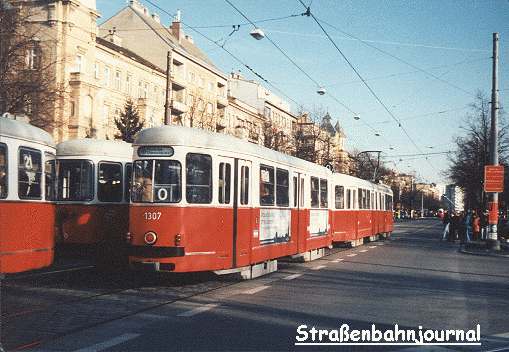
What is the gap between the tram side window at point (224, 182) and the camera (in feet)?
43.5

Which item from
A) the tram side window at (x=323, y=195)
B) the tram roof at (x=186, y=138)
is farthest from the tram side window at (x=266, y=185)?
the tram side window at (x=323, y=195)

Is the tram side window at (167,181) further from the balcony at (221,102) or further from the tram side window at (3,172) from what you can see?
the balcony at (221,102)

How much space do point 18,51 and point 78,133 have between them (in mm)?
19453

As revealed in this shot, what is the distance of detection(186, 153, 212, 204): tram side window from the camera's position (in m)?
12.7

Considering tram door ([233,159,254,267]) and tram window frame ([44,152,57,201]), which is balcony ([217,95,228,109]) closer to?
tram door ([233,159,254,267])

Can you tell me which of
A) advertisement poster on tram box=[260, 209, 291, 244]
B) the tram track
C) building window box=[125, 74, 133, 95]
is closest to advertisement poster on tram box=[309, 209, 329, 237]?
the tram track

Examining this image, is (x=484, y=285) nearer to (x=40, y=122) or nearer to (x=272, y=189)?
(x=272, y=189)

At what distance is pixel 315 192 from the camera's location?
798 inches

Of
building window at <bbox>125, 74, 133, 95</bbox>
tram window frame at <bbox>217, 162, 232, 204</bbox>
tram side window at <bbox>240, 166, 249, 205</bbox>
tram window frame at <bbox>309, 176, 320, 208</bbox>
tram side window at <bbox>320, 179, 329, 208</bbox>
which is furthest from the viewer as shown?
building window at <bbox>125, 74, 133, 95</bbox>

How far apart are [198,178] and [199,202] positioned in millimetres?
470

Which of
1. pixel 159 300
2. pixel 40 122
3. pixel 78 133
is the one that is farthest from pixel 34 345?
pixel 78 133

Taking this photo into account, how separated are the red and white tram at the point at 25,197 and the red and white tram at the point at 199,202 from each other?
5.29 feet

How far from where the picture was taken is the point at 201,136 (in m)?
13.0

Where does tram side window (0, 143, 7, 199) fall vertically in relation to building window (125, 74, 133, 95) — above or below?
below
